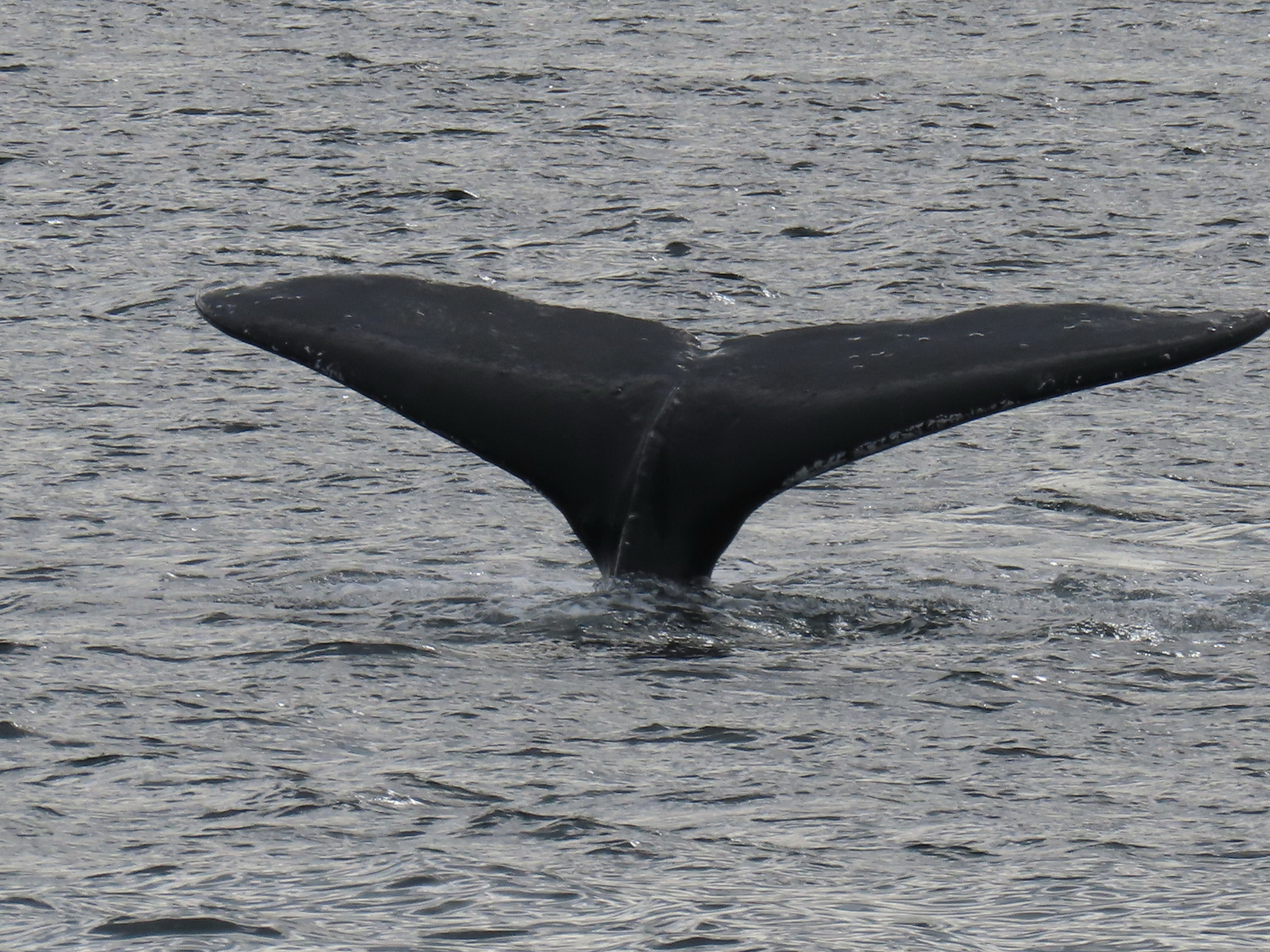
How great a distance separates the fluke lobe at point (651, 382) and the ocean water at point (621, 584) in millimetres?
280

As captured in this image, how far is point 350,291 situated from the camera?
6.85 metres

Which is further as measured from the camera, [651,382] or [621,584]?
[621,584]

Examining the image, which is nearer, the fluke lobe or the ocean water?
the ocean water

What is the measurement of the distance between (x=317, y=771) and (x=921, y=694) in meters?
1.49

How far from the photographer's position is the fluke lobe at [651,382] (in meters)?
6.45

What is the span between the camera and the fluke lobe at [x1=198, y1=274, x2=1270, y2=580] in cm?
645

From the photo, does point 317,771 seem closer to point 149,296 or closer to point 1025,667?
point 1025,667

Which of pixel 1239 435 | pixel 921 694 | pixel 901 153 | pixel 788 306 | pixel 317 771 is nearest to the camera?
pixel 317 771

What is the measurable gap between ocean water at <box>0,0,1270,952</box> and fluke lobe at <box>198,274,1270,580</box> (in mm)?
280

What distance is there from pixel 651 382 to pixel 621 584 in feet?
1.82

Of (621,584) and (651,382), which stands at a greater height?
(651,382)

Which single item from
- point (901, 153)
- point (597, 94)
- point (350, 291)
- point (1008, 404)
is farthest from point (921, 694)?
point (597, 94)

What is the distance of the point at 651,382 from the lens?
22.1ft

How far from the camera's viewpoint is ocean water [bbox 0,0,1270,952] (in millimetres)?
4703
